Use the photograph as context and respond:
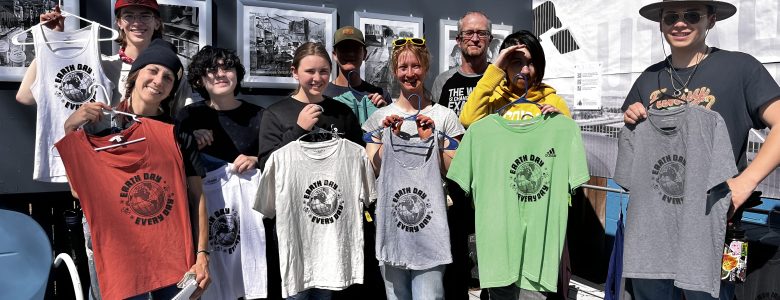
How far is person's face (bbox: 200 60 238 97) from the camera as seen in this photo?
261 centimetres

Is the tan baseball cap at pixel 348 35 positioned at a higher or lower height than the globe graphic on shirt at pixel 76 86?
higher

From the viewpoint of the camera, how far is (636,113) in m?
2.30

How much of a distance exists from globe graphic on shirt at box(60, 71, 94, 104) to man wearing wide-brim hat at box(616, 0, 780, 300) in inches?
107

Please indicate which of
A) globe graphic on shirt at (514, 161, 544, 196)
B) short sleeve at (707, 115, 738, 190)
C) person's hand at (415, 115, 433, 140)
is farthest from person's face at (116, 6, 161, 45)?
short sleeve at (707, 115, 738, 190)

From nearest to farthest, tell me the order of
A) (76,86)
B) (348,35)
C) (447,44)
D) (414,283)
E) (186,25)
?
(414,283) < (76,86) < (348,35) < (186,25) < (447,44)

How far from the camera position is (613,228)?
13.0ft

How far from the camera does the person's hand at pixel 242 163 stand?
2512 mm

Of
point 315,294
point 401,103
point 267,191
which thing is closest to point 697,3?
point 401,103

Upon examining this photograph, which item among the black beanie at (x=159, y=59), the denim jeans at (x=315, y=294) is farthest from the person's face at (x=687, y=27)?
the black beanie at (x=159, y=59)

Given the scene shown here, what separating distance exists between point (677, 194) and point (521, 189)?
660mm

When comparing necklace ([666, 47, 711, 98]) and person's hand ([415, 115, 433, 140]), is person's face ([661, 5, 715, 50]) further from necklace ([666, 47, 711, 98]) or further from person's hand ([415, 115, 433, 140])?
person's hand ([415, 115, 433, 140])

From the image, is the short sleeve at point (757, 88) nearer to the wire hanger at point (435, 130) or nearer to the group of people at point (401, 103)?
the group of people at point (401, 103)

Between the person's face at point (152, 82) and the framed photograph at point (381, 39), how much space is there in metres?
2.27

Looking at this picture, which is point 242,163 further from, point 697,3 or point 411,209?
point 697,3
